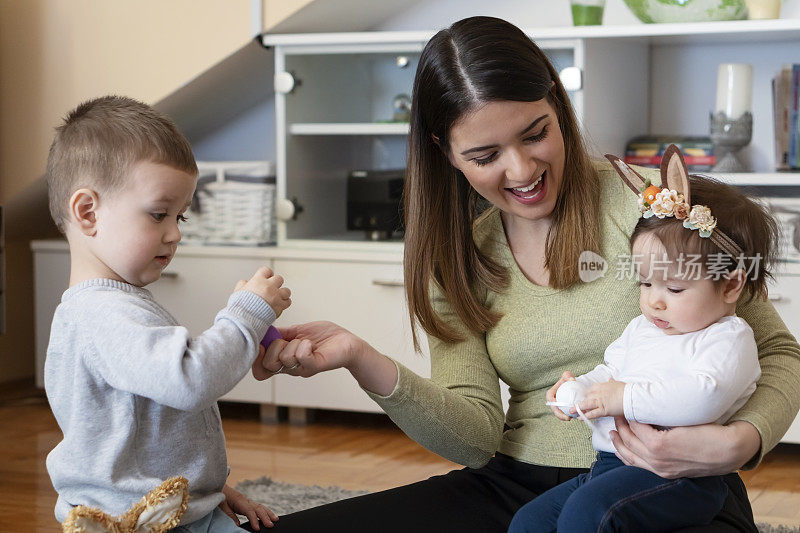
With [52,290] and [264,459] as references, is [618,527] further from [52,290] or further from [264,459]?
[52,290]

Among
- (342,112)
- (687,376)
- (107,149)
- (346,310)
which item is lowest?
(346,310)

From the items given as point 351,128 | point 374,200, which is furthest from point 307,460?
point 351,128

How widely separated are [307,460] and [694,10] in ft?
5.27

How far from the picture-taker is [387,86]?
329 centimetres

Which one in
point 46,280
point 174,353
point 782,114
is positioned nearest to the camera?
point 174,353

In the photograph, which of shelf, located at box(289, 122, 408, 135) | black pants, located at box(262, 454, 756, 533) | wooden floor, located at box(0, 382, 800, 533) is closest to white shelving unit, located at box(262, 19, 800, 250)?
shelf, located at box(289, 122, 408, 135)

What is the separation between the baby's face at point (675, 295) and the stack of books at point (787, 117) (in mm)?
1790

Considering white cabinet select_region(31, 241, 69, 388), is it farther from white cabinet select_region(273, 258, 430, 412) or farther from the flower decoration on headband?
the flower decoration on headband

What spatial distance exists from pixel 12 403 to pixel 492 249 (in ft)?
8.22

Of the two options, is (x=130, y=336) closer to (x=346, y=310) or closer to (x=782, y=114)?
(x=346, y=310)

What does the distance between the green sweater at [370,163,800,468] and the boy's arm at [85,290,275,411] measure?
11.8 inches

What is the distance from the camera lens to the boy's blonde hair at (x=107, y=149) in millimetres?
1248

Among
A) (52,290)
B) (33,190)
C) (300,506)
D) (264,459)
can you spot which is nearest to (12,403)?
(52,290)

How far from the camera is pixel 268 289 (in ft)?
4.07
